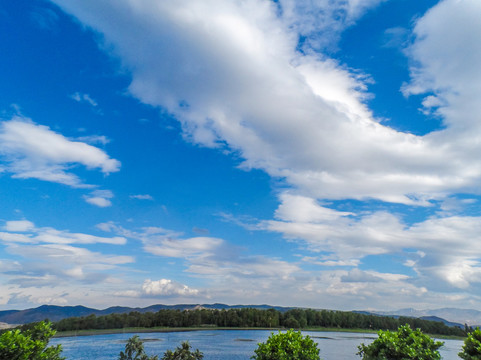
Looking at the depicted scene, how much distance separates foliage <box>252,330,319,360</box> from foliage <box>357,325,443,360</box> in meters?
10.5

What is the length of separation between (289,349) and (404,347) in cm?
1709

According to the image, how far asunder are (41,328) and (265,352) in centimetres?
3332

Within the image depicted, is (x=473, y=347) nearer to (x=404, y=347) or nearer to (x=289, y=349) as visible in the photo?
(x=404, y=347)

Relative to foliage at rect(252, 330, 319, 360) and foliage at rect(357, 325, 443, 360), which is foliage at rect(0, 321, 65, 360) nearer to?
foliage at rect(252, 330, 319, 360)

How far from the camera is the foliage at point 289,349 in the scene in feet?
150

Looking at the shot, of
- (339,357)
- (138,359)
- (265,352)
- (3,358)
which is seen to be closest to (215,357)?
(339,357)

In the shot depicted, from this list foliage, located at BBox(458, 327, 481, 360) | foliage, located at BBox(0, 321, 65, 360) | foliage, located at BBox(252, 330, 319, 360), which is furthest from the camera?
foliage, located at BBox(252, 330, 319, 360)

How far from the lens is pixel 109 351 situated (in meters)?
178

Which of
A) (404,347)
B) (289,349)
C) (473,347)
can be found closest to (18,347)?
(289,349)

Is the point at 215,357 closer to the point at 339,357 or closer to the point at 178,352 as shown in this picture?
the point at 339,357

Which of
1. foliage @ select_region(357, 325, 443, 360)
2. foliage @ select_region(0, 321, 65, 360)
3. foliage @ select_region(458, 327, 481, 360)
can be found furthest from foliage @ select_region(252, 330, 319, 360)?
foliage @ select_region(0, 321, 65, 360)

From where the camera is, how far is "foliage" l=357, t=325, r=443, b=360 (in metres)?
46.0

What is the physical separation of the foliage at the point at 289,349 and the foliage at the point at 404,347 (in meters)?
10.5

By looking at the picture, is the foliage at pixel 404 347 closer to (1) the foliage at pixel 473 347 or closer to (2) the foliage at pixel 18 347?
(1) the foliage at pixel 473 347
